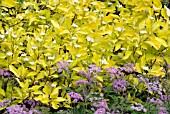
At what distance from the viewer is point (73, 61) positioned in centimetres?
258

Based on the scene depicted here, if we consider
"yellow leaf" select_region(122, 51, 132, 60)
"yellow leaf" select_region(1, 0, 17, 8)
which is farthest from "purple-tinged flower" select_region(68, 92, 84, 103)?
"yellow leaf" select_region(1, 0, 17, 8)

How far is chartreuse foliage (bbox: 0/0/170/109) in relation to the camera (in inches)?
99.5

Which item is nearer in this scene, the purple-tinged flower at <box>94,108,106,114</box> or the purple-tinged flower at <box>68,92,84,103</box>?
the purple-tinged flower at <box>94,108,106,114</box>

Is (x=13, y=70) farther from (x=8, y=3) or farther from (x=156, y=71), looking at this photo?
(x=156, y=71)

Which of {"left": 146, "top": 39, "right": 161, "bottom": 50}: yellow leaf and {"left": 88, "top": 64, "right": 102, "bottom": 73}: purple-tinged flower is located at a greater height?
{"left": 146, "top": 39, "right": 161, "bottom": 50}: yellow leaf

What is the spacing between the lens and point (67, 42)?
277 cm

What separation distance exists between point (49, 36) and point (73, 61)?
0.91ft

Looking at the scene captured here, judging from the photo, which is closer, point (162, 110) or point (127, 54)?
point (162, 110)

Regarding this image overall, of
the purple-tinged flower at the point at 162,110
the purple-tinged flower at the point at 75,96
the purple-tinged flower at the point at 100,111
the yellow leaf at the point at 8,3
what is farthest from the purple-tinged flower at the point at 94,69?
the yellow leaf at the point at 8,3

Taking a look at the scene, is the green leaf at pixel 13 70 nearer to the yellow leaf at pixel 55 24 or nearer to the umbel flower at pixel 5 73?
the umbel flower at pixel 5 73

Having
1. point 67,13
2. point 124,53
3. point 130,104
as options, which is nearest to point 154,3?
point 124,53

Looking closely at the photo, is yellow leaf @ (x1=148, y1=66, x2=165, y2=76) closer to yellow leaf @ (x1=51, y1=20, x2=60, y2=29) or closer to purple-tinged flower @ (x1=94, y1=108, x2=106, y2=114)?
purple-tinged flower @ (x1=94, y1=108, x2=106, y2=114)

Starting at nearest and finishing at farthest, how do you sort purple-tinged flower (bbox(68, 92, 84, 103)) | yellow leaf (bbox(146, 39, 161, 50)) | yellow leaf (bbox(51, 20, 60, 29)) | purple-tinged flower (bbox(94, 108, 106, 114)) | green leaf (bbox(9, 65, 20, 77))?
purple-tinged flower (bbox(94, 108, 106, 114))
purple-tinged flower (bbox(68, 92, 84, 103))
green leaf (bbox(9, 65, 20, 77))
yellow leaf (bbox(146, 39, 161, 50))
yellow leaf (bbox(51, 20, 60, 29))

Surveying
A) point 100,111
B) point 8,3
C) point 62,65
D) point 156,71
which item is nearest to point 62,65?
point 62,65
